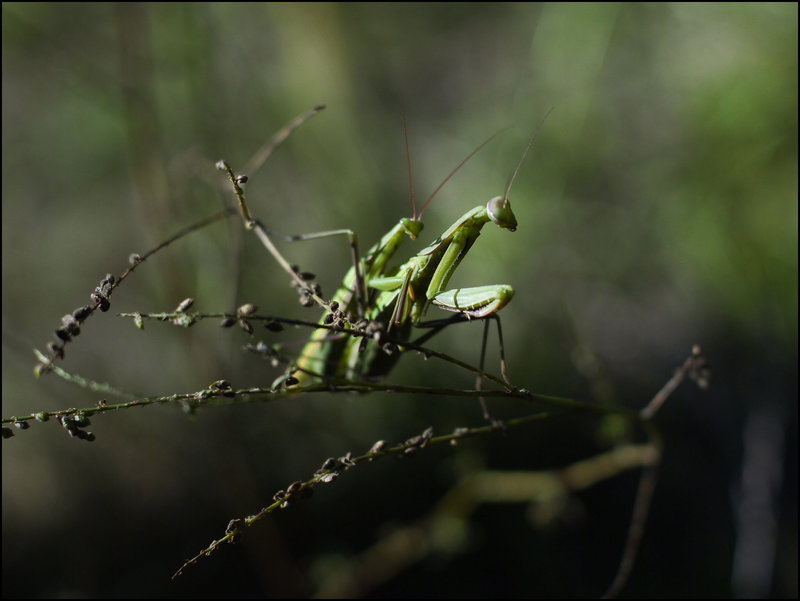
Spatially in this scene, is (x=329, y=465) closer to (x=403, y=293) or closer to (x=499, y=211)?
(x=403, y=293)

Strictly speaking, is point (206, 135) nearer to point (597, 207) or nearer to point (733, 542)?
point (597, 207)

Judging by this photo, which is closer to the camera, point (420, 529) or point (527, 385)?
point (420, 529)

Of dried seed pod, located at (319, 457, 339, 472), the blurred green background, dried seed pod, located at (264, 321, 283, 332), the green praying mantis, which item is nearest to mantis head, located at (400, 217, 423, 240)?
the green praying mantis

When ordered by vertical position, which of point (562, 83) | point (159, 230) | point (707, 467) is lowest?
point (707, 467)

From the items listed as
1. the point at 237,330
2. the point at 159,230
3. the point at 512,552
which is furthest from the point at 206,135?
the point at 512,552

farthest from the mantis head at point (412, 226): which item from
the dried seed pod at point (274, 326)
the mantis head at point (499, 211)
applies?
the dried seed pod at point (274, 326)

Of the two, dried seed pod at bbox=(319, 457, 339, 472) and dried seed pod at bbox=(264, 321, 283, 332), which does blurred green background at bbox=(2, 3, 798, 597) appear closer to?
dried seed pod at bbox=(264, 321, 283, 332)

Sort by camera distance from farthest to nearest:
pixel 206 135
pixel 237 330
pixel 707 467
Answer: pixel 206 135 → pixel 237 330 → pixel 707 467
